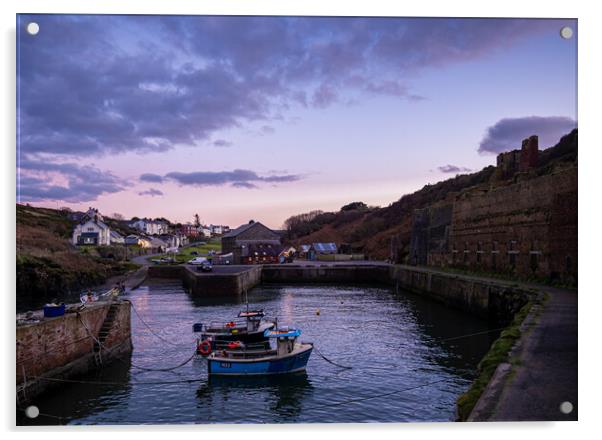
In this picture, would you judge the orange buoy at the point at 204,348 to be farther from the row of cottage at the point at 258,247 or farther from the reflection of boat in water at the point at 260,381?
the row of cottage at the point at 258,247

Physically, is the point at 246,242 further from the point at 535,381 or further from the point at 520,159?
the point at 535,381

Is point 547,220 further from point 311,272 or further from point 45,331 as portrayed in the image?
point 311,272

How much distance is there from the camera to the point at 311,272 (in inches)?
2422

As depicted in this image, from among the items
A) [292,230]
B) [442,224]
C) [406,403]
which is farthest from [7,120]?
[292,230]

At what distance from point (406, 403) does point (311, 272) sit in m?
47.3

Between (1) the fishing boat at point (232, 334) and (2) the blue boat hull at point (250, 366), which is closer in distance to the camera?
(2) the blue boat hull at point (250, 366)

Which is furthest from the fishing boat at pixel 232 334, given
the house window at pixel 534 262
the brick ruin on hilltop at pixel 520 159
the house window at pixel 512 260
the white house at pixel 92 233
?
the white house at pixel 92 233

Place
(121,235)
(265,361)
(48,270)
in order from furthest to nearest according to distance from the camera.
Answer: (121,235) → (48,270) → (265,361)

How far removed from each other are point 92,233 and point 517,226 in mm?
67383

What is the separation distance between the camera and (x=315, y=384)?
54.2ft

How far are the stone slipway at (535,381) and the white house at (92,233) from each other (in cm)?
7035

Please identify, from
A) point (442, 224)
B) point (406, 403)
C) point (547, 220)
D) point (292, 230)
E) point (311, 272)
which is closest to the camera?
point (406, 403)

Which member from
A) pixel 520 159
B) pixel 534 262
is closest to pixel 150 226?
pixel 520 159

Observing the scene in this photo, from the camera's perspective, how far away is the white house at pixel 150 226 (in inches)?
5253
